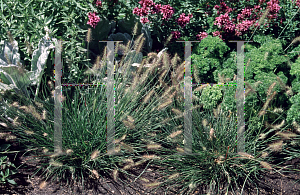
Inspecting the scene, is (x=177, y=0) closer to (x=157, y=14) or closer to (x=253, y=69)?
(x=157, y=14)

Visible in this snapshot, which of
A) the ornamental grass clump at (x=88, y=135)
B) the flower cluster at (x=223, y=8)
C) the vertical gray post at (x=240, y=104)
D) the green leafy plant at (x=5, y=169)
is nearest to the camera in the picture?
the green leafy plant at (x=5, y=169)

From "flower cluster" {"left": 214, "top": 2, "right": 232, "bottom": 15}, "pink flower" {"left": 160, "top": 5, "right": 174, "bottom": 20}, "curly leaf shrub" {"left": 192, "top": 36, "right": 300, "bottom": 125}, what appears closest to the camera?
"curly leaf shrub" {"left": 192, "top": 36, "right": 300, "bottom": 125}

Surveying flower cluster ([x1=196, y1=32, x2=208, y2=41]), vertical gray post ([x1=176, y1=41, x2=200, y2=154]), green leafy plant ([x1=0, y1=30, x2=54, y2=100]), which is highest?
flower cluster ([x1=196, y1=32, x2=208, y2=41])

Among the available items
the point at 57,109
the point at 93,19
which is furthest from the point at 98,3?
the point at 57,109

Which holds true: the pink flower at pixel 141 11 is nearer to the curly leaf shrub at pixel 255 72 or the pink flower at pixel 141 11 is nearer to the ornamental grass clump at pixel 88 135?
the curly leaf shrub at pixel 255 72

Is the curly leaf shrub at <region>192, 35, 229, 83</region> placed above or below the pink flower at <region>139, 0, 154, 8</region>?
below

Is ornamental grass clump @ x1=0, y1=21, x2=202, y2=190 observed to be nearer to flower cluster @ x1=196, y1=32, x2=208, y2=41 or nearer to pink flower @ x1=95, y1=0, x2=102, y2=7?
pink flower @ x1=95, y1=0, x2=102, y2=7

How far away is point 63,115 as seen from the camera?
3.13 metres

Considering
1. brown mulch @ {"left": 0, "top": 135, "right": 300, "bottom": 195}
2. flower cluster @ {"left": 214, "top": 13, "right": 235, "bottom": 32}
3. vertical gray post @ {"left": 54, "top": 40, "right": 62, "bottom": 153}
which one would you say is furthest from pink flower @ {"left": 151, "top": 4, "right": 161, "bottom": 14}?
brown mulch @ {"left": 0, "top": 135, "right": 300, "bottom": 195}

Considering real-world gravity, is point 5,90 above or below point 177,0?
below

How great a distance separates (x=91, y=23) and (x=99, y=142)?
1.56 metres

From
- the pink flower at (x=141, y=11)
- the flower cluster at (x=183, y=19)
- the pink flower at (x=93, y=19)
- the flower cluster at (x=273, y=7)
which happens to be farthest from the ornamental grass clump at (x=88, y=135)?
the flower cluster at (x=273, y=7)

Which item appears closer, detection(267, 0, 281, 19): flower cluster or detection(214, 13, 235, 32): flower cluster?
detection(267, 0, 281, 19): flower cluster

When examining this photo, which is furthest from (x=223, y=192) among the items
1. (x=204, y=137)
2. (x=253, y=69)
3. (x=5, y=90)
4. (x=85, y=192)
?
(x=5, y=90)
